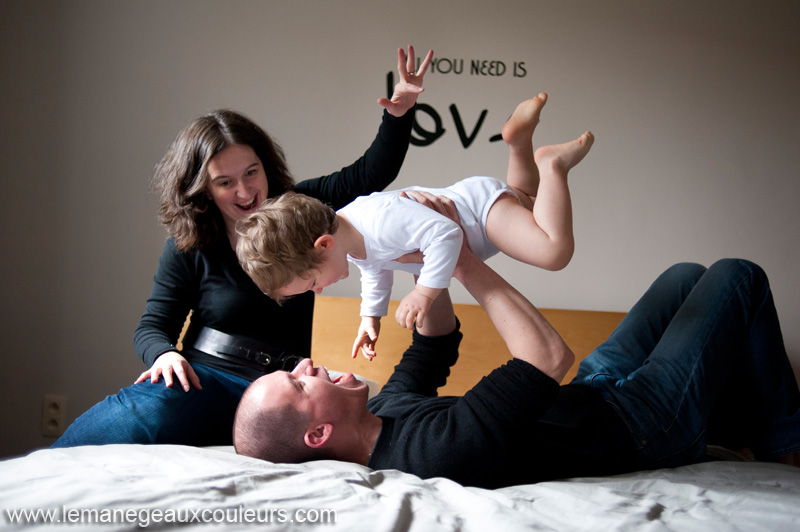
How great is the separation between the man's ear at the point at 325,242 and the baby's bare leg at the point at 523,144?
1.54ft

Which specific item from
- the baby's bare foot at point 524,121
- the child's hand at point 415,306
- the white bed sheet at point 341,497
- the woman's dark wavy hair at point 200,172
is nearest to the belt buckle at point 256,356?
the woman's dark wavy hair at point 200,172

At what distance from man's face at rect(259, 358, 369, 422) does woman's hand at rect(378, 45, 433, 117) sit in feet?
2.29

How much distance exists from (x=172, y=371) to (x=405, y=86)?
94cm

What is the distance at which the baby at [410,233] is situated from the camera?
3.94ft

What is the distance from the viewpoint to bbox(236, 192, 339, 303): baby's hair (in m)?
1.20

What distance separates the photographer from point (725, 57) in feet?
8.66

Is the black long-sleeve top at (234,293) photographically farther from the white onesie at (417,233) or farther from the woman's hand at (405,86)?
the white onesie at (417,233)

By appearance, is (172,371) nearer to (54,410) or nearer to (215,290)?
(215,290)

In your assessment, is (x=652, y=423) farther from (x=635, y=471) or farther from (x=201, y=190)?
(x=201, y=190)

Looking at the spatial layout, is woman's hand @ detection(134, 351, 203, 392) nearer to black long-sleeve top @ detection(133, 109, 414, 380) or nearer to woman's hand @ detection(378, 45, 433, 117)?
black long-sleeve top @ detection(133, 109, 414, 380)

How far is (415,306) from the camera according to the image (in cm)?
117

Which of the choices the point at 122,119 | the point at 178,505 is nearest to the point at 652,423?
the point at 178,505

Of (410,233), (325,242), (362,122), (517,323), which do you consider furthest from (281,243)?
(362,122)

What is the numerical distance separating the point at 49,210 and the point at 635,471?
260 centimetres
